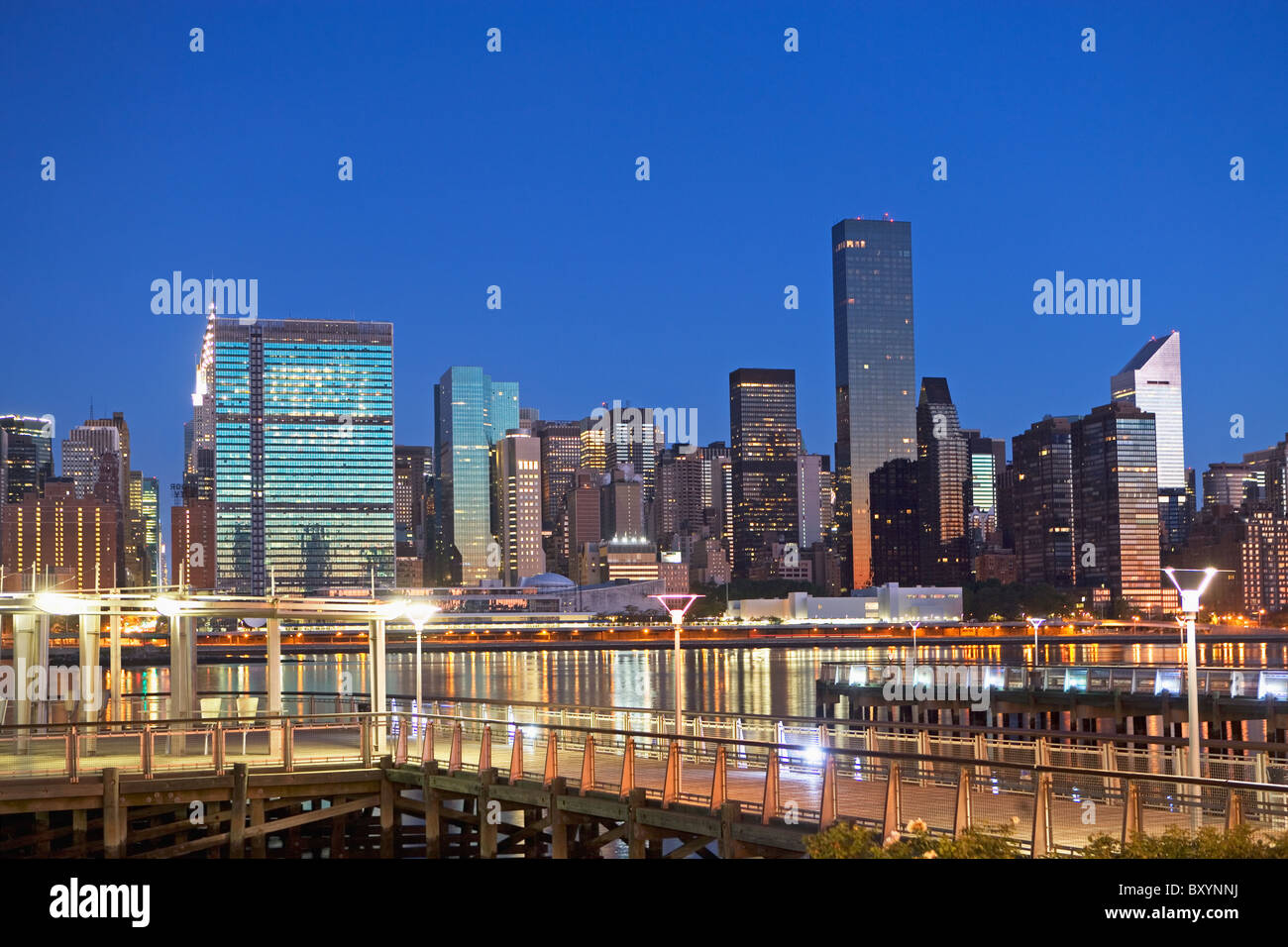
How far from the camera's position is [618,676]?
426ft

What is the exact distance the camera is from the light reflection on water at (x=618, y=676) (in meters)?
92.0

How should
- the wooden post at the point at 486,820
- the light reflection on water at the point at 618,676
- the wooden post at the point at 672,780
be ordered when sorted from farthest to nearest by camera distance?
the light reflection on water at the point at 618,676 < the wooden post at the point at 486,820 < the wooden post at the point at 672,780

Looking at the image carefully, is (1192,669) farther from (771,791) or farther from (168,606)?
(168,606)

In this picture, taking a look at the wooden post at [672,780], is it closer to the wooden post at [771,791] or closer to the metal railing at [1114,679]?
the wooden post at [771,791]

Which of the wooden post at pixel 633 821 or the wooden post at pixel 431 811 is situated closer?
the wooden post at pixel 633 821

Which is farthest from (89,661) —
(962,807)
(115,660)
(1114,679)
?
(1114,679)

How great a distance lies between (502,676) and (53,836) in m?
98.8

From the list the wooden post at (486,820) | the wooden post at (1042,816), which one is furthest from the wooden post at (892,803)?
the wooden post at (486,820)

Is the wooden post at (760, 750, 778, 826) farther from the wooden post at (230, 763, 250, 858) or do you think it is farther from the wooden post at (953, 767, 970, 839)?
the wooden post at (230, 763, 250, 858)

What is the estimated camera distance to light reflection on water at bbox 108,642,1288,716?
9200 centimetres

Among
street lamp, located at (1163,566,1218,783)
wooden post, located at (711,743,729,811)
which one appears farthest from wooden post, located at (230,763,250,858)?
street lamp, located at (1163,566,1218,783)
